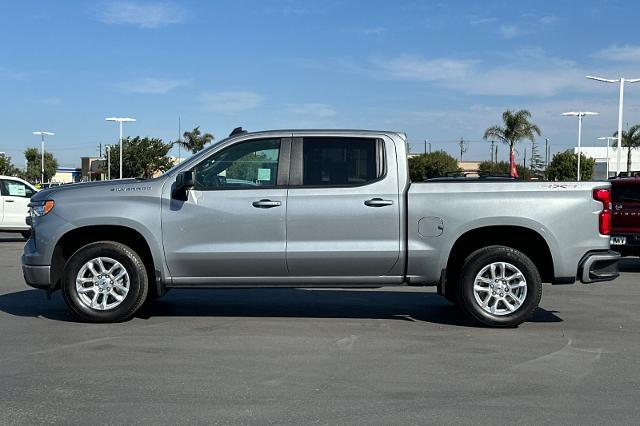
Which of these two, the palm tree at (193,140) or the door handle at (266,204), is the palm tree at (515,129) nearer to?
the palm tree at (193,140)

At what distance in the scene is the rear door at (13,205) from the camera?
18.5 metres

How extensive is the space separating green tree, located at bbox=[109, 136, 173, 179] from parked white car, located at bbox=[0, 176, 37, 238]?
160 feet

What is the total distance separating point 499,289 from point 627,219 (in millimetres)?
5926

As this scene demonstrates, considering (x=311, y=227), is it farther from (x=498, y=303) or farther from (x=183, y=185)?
(x=498, y=303)

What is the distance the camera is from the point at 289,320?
26.5 ft

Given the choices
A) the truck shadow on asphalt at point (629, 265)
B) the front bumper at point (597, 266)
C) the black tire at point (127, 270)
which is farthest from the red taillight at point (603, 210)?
the truck shadow on asphalt at point (629, 265)

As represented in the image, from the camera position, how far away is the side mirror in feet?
24.2

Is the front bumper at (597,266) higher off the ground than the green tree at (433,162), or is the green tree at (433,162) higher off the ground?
the green tree at (433,162)

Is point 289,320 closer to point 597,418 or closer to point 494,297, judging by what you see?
point 494,297

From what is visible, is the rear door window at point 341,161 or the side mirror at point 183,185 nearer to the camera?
the side mirror at point 183,185

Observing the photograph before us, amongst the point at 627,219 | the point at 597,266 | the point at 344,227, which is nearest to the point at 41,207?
the point at 344,227

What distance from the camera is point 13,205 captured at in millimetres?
18594

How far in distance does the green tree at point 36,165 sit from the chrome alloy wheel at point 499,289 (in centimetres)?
9497

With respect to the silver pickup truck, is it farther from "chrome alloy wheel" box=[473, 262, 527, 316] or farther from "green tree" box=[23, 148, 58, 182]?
"green tree" box=[23, 148, 58, 182]
